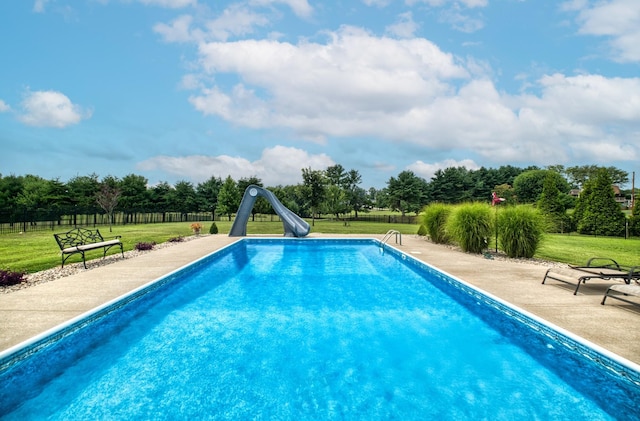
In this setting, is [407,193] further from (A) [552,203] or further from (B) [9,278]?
(B) [9,278]

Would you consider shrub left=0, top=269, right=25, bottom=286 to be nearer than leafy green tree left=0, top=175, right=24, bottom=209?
Yes

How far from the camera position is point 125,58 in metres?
16.2

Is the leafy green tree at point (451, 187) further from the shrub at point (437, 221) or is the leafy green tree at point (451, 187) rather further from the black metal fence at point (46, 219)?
the black metal fence at point (46, 219)

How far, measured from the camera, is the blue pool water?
3408 millimetres

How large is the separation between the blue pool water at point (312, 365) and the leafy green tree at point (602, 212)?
21.9 metres

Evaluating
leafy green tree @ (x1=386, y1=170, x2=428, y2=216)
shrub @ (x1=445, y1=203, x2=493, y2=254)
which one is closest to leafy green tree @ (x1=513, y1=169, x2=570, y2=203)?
leafy green tree @ (x1=386, y1=170, x2=428, y2=216)

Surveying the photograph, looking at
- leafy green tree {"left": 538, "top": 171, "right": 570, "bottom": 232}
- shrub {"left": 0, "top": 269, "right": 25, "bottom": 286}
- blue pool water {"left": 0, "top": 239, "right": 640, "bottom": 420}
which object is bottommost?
blue pool water {"left": 0, "top": 239, "right": 640, "bottom": 420}

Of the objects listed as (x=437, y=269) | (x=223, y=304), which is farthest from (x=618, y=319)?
(x=223, y=304)

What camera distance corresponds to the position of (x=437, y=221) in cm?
1580

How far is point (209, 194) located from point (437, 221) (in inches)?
1660

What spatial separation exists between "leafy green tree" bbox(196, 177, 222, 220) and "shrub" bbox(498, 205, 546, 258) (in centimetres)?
4352

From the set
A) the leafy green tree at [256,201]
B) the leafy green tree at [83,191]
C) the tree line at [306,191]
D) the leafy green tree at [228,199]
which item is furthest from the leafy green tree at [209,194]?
the leafy green tree at [83,191]

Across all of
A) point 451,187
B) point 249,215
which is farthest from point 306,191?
point 451,187

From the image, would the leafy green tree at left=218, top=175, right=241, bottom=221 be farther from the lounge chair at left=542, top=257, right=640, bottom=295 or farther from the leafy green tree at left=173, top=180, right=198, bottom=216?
the lounge chair at left=542, top=257, right=640, bottom=295
